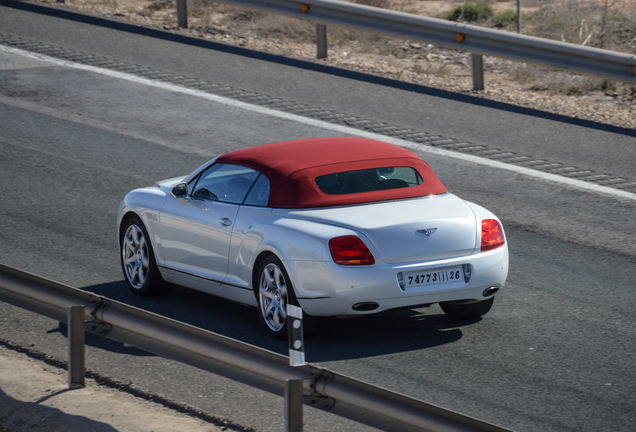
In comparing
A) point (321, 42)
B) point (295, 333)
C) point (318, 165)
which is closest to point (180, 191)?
point (318, 165)

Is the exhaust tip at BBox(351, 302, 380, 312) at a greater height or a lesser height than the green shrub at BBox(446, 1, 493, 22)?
lesser

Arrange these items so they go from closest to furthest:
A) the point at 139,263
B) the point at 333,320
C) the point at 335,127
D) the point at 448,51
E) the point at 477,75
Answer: the point at 333,320
the point at 139,263
the point at 335,127
the point at 477,75
the point at 448,51

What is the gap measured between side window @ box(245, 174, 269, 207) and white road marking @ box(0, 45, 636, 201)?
5038 mm

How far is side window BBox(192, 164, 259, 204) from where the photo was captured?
765 centimetres

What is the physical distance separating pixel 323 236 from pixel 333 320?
1.17 metres

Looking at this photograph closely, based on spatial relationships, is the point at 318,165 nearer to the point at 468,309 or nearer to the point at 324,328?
the point at 324,328

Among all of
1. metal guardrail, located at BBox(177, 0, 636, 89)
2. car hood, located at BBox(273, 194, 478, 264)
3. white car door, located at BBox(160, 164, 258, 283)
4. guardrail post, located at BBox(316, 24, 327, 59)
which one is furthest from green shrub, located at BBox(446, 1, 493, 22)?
car hood, located at BBox(273, 194, 478, 264)

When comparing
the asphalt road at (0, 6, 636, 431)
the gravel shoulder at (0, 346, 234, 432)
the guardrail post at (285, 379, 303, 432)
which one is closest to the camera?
the guardrail post at (285, 379, 303, 432)

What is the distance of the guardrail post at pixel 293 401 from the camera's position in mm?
4629

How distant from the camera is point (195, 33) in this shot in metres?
18.7

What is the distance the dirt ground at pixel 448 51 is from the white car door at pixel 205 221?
7819 millimetres

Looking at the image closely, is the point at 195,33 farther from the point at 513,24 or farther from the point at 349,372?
the point at 349,372

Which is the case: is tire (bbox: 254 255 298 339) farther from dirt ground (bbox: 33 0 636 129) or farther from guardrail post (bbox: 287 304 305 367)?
dirt ground (bbox: 33 0 636 129)

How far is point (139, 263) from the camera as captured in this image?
844cm
